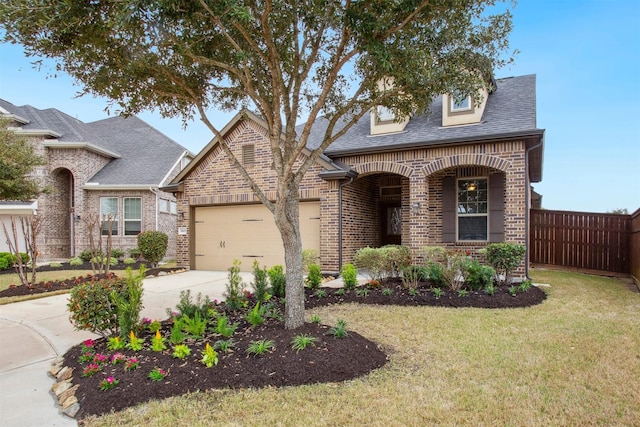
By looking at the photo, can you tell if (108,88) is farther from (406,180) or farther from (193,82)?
(406,180)

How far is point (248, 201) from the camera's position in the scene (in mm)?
12125

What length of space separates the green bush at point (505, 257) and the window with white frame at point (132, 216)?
15.5m

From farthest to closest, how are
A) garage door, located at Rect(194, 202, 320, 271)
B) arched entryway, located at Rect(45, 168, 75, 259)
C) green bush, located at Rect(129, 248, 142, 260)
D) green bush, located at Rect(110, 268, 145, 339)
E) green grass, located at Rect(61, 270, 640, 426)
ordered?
arched entryway, located at Rect(45, 168, 75, 259)
green bush, located at Rect(129, 248, 142, 260)
garage door, located at Rect(194, 202, 320, 271)
green bush, located at Rect(110, 268, 145, 339)
green grass, located at Rect(61, 270, 640, 426)

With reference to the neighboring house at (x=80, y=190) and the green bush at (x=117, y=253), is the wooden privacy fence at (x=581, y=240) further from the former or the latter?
the green bush at (x=117, y=253)

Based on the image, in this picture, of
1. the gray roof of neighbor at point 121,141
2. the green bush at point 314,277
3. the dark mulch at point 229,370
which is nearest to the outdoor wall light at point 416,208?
the green bush at point 314,277

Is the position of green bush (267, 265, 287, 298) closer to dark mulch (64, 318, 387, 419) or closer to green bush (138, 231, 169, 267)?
dark mulch (64, 318, 387, 419)

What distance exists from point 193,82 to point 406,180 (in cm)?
792

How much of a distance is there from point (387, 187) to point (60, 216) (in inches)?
622

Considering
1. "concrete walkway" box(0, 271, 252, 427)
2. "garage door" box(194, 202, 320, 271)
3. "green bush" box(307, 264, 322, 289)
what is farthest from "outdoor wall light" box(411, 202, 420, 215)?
"concrete walkway" box(0, 271, 252, 427)

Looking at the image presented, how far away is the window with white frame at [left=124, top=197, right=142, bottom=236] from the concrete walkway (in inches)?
361

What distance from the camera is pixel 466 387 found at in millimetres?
3490

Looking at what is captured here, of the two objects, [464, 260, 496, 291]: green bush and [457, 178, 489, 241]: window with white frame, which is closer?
[464, 260, 496, 291]: green bush

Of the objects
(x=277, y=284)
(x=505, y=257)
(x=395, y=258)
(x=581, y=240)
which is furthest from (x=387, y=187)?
(x=277, y=284)

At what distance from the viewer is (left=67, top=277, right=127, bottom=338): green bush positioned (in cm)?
443
